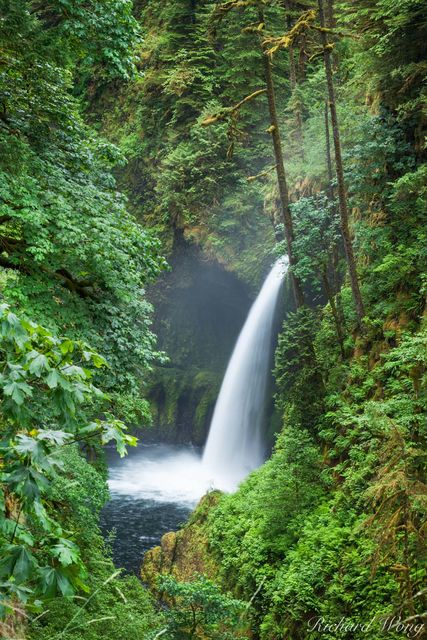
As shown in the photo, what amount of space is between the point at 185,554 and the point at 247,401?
8.86 m

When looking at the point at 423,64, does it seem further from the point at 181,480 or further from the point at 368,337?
the point at 181,480

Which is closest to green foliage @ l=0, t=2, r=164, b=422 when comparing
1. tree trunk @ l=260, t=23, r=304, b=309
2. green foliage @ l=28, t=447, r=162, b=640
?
green foliage @ l=28, t=447, r=162, b=640

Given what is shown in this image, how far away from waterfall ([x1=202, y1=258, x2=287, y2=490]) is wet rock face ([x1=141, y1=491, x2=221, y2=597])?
608 centimetres

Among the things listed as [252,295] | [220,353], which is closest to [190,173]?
[252,295]

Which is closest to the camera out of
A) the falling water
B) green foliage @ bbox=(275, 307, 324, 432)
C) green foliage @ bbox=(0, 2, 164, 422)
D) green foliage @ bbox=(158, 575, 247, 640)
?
green foliage @ bbox=(158, 575, 247, 640)

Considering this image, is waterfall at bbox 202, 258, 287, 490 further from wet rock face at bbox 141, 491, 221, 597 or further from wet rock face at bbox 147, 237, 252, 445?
wet rock face at bbox 141, 491, 221, 597

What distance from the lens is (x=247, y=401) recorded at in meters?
21.3

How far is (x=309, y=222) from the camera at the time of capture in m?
13.6

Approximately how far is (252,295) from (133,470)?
9342 mm

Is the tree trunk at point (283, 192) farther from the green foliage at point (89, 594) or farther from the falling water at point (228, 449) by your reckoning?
the green foliage at point (89, 594)

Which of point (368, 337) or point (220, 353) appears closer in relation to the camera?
point (368, 337)

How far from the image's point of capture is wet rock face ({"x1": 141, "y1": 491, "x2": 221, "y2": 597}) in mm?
12336

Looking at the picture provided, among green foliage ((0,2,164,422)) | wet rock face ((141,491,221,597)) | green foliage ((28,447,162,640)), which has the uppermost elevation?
green foliage ((0,2,164,422))

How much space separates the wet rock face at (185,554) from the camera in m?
12.3
